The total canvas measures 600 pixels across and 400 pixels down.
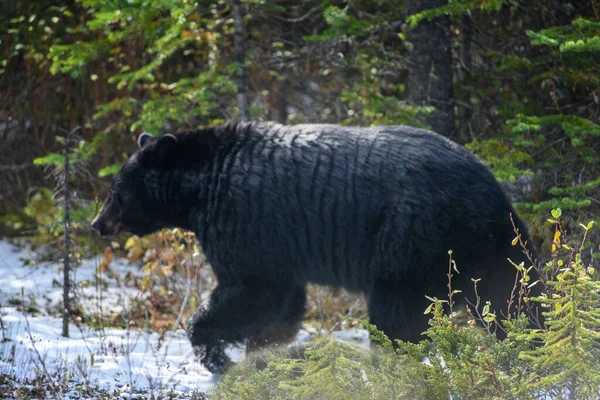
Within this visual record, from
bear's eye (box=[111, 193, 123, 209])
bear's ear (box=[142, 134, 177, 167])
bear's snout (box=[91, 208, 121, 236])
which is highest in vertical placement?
bear's ear (box=[142, 134, 177, 167])

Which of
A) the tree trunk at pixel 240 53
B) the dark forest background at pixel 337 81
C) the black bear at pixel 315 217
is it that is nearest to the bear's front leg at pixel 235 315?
the black bear at pixel 315 217

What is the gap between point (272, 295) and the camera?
5027 mm

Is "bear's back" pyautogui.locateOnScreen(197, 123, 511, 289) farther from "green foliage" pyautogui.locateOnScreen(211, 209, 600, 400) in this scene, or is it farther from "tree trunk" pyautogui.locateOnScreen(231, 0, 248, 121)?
"tree trunk" pyautogui.locateOnScreen(231, 0, 248, 121)

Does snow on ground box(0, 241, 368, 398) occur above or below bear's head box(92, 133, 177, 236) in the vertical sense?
below

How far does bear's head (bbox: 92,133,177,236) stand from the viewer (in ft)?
18.4

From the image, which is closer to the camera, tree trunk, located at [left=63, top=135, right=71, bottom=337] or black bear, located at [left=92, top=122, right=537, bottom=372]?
black bear, located at [left=92, top=122, right=537, bottom=372]

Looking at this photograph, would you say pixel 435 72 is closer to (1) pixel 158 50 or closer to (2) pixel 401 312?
(1) pixel 158 50

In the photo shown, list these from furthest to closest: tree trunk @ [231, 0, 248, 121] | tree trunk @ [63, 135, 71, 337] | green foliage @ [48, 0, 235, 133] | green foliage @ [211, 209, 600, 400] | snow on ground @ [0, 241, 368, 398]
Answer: tree trunk @ [231, 0, 248, 121] < green foliage @ [48, 0, 235, 133] < tree trunk @ [63, 135, 71, 337] < snow on ground @ [0, 241, 368, 398] < green foliage @ [211, 209, 600, 400]

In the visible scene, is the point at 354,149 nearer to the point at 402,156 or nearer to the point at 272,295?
the point at 402,156

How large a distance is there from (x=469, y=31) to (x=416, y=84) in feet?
3.38

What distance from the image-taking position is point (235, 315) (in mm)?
5074

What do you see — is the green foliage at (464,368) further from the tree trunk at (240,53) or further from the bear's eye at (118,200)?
the tree trunk at (240,53)

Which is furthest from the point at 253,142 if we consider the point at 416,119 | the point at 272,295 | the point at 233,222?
the point at 416,119

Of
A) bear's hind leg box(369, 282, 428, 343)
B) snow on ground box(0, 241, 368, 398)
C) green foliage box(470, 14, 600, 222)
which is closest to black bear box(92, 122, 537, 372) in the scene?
bear's hind leg box(369, 282, 428, 343)
